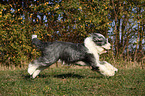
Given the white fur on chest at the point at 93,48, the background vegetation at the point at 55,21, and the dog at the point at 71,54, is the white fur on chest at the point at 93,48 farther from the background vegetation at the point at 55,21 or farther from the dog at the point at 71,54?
the background vegetation at the point at 55,21

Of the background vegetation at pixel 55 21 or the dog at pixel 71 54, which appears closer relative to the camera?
the dog at pixel 71 54

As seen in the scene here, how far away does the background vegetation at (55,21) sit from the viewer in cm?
749

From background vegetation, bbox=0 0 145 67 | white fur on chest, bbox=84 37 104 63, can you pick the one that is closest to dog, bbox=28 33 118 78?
white fur on chest, bbox=84 37 104 63

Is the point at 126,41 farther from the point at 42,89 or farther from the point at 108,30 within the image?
the point at 42,89

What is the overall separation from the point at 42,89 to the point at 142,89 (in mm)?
2153

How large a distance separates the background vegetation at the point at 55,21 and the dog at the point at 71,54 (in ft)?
8.37

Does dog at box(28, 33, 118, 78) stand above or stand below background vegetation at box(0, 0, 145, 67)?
below

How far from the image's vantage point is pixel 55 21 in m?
7.89

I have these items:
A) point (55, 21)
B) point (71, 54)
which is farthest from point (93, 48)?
point (55, 21)

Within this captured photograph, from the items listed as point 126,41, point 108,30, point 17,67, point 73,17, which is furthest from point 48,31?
point 126,41

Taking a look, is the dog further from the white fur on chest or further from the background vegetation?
the background vegetation

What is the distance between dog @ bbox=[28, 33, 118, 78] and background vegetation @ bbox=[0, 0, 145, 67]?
8.37ft

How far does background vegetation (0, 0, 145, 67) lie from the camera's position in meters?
7.49

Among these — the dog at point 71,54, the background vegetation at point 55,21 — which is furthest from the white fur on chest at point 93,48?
the background vegetation at point 55,21
